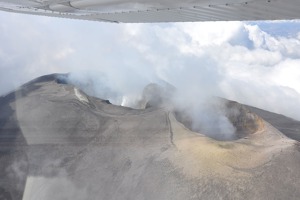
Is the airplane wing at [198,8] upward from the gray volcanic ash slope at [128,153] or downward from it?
upward

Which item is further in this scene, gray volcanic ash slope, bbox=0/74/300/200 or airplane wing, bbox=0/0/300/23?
gray volcanic ash slope, bbox=0/74/300/200

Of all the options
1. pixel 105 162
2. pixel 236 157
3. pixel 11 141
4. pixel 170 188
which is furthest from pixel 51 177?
pixel 236 157

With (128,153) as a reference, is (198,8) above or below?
above

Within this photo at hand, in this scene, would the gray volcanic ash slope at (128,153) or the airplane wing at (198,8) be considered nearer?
the airplane wing at (198,8)

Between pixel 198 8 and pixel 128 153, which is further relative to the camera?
pixel 128 153

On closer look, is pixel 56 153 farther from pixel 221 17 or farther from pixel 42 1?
pixel 221 17

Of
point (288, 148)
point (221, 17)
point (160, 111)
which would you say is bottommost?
point (160, 111)

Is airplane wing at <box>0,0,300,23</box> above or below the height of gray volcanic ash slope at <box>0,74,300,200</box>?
above

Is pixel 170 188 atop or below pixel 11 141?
atop
